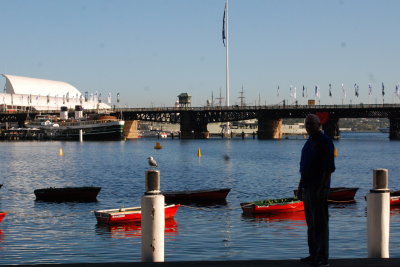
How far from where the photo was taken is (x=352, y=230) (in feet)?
131

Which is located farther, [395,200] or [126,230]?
[395,200]

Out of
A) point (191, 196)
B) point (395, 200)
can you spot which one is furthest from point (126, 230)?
point (395, 200)

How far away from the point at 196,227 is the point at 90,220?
817cm

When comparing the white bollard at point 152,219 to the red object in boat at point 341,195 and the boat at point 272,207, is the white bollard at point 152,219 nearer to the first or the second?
the boat at point 272,207

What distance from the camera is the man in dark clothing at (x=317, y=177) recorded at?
14.9 m

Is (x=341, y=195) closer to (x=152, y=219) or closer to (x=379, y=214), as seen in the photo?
(x=379, y=214)

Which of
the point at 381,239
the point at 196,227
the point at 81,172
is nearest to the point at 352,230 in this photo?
the point at 196,227

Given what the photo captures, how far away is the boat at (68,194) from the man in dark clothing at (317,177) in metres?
46.3

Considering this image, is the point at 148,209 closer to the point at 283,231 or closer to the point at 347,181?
the point at 283,231

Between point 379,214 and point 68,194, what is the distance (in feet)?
153

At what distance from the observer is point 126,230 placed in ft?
129

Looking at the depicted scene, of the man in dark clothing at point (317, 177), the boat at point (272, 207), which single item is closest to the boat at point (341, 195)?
the boat at point (272, 207)

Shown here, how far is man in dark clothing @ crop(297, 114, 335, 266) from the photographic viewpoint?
1490cm

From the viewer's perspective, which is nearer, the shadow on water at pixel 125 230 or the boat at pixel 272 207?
the shadow on water at pixel 125 230
